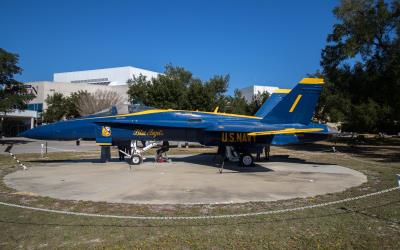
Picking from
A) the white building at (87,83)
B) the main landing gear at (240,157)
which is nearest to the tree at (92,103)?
the white building at (87,83)

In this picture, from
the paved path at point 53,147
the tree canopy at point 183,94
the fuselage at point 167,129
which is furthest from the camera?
the tree canopy at point 183,94

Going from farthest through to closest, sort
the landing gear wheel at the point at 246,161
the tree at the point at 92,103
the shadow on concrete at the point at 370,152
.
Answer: the tree at the point at 92,103
the shadow on concrete at the point at 370,152
the landing gear wheel at the point at 246,161

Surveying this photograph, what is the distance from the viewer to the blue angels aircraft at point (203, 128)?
14430 mm

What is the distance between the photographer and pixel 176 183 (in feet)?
34.4

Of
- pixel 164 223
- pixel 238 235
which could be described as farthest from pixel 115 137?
pixel 238 235

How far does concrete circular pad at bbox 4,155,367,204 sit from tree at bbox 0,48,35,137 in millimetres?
27413

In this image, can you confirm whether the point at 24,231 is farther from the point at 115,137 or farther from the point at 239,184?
the point at 115,137

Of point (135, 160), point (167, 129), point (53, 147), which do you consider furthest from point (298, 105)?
point (53, 147)

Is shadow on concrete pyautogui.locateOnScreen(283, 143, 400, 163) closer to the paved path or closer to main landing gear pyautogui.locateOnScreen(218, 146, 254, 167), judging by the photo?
main landing gear pyautogui.locateOnScreen(218, 146, 254, 167)

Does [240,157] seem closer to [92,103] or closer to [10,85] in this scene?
A: [10,85]

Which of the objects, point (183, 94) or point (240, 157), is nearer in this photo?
point (240, 157)

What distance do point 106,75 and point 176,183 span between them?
11038cm

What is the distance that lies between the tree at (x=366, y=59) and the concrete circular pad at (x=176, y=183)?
17.1 meters

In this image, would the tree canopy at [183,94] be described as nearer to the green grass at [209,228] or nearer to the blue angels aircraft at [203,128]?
the blue angels aircraft at [203,128]
